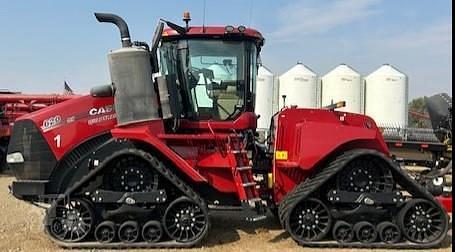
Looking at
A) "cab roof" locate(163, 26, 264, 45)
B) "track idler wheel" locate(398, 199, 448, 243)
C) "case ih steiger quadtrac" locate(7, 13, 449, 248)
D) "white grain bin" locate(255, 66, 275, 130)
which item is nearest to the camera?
"case ih steiger quadtrac" locate(7, 13, 449, 248)

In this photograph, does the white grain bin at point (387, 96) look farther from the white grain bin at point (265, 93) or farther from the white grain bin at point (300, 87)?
the white grain bin at point (265, 93)

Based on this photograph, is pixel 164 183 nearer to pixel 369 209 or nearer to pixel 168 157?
pixel 168 157

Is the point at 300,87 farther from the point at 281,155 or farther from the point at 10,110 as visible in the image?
the point at 281,155

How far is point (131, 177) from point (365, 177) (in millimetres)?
2796

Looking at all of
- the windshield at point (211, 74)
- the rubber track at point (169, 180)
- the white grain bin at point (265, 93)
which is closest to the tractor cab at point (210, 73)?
the windshield at point (211, 74)

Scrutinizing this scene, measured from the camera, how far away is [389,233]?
6754 millimetres

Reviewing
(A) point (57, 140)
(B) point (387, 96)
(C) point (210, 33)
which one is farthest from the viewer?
(B) point (387, 96)

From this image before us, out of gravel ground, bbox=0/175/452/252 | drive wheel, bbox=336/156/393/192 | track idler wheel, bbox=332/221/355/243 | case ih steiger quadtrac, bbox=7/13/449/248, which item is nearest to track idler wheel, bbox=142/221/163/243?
case ih steiger quadtrac, bbox=7/13/449/248

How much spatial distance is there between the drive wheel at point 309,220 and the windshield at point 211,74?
150 centimetres

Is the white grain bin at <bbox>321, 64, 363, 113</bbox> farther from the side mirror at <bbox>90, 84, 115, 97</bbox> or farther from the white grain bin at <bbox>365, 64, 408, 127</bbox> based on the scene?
the side mirror at <bbox>90, 84, 115, 97</bbox>

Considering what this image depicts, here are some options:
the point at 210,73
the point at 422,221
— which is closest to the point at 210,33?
the point at 210,73

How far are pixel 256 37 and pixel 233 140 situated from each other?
138 cm

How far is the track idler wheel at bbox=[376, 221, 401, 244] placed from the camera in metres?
6.74

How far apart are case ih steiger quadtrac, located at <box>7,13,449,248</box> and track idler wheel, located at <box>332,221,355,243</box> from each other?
12 mm
